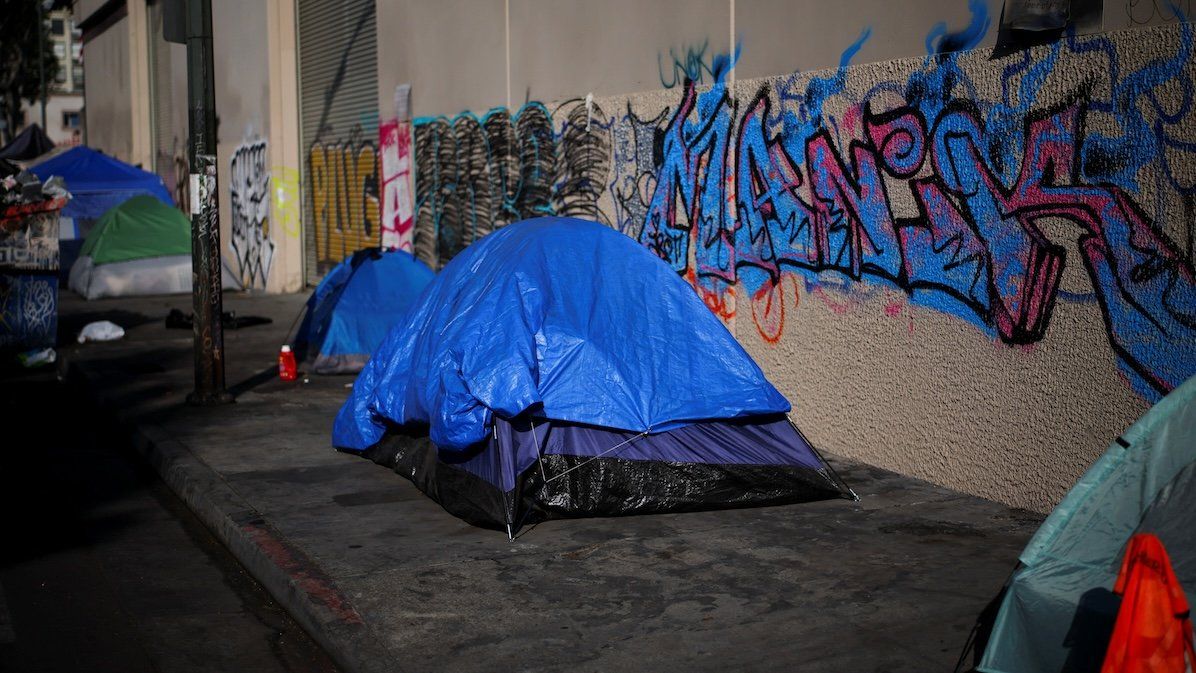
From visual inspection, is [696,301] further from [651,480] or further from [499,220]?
[499,220]

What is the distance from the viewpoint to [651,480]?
21.4 feet

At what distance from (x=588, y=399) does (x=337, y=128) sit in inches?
463

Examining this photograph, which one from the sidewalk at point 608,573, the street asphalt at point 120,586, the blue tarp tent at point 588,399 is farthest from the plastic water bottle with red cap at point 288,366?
the blue tarp tent at point 588,399

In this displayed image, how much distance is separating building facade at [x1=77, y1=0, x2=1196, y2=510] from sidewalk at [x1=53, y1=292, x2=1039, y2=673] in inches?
23.5

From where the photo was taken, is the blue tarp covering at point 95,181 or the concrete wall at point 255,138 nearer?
the concrete wall at point 255,138

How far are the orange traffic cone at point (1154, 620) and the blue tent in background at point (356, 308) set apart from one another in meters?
8.47

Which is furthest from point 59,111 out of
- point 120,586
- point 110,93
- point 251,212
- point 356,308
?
point 120,586

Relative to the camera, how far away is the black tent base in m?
6.33

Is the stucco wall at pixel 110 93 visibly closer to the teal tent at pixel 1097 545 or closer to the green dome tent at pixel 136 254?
the green dome tent at pixel 136 254

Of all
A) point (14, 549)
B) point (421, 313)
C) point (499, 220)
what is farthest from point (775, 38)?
point (14, 549)

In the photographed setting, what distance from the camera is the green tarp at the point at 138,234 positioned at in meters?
18.3

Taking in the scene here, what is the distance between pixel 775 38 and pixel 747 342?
2075mm

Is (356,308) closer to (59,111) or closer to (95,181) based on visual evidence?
(95,181)

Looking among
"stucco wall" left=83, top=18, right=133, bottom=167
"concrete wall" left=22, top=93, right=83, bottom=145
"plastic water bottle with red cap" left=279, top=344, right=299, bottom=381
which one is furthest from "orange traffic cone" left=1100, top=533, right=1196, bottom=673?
"concrete wall" left=22, top=93, right=83, bottom=145
